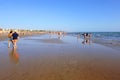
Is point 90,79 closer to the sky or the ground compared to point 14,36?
closer to the ground

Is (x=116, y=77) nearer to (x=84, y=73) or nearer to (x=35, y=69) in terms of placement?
(x=84, y=73)

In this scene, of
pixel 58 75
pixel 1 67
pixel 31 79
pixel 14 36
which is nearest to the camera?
pixel 31 79

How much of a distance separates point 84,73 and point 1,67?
398 cm

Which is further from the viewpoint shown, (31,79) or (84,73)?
(84,73)

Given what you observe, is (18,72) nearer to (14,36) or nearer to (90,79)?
(90,79)

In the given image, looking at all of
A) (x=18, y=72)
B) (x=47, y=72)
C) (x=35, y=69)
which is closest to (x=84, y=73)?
(x=47, y=72)

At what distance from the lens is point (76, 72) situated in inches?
342

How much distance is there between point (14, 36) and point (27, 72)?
11.4 metres

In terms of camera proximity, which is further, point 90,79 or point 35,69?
point 35,69

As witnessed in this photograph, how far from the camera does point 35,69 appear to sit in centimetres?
902

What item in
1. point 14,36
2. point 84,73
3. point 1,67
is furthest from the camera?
point 14,36

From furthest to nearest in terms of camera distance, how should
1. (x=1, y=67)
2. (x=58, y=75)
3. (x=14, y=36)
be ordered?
(x=14, y=36), (x=1, y=67), (x=58, y=75)

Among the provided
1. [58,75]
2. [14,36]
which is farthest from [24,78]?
[14,36]

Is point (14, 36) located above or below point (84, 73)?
above
